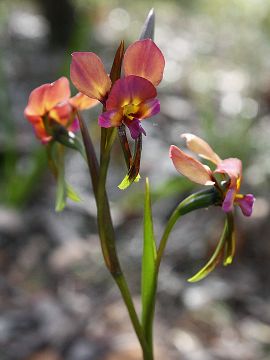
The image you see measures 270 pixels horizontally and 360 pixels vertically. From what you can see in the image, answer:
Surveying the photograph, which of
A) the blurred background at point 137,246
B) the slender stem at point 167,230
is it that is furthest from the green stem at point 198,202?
the blurred background at point 137,246

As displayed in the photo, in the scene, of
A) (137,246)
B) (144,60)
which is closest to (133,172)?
(144,60)

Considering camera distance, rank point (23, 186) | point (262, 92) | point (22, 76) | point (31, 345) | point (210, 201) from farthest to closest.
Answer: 1. point (22, 76)
2. point (262, 92)
3. point (23, 186)
4. point (31, 345)
5. point (210, 201)

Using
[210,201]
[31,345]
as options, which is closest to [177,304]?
[31,345]

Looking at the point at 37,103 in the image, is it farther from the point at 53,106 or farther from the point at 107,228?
the point at 107,228

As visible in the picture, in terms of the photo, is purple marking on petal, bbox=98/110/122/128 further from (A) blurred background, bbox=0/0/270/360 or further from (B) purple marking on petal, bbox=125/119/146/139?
(A) blurred background, bbox=0/0/270/360

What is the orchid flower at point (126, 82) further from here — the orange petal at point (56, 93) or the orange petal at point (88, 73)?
the orange petal at point (56, 93)

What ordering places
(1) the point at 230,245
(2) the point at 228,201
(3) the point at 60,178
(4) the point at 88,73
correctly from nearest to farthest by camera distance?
(4) the point at 88,73, (2) the point at 228,201, (1) the point at 230,245, (3) the point at 60,178

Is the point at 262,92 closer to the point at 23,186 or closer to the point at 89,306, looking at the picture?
the point at 23,186
